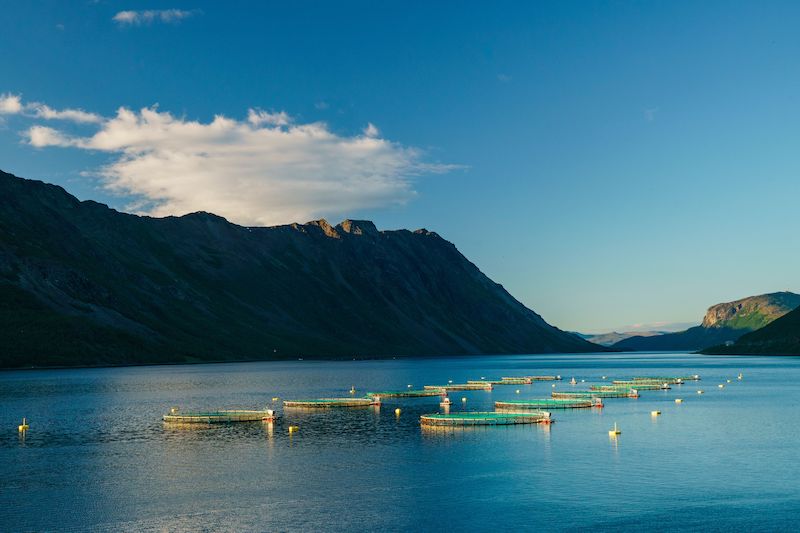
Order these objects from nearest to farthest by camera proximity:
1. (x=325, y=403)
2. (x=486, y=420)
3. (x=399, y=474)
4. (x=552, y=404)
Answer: (x=399, y=474) → (x=486, y=420) → (x=552, y=404) → (x=325, y=403)

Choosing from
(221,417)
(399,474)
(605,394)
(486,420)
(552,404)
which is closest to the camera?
(399,474)

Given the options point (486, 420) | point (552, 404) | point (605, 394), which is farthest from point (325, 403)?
point (605, 394)

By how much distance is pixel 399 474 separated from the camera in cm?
8062

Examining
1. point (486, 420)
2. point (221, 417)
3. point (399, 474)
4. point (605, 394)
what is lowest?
point (605, 394)

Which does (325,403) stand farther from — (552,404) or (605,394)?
(605,394)

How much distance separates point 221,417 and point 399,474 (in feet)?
207

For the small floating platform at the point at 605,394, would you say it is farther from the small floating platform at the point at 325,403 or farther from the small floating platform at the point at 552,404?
the small floating platform at the point at 325,403

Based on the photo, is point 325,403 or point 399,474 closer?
point 399,474

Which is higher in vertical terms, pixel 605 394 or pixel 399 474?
pixel 399 474

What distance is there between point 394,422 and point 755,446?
5645 cm

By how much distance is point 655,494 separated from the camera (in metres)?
69.1

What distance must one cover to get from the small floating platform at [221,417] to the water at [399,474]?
146 inches

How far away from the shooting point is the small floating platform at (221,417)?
13275cm

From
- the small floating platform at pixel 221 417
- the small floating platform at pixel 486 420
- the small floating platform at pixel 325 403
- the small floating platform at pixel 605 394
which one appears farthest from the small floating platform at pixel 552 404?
the small floating platform at pixel 221 417
